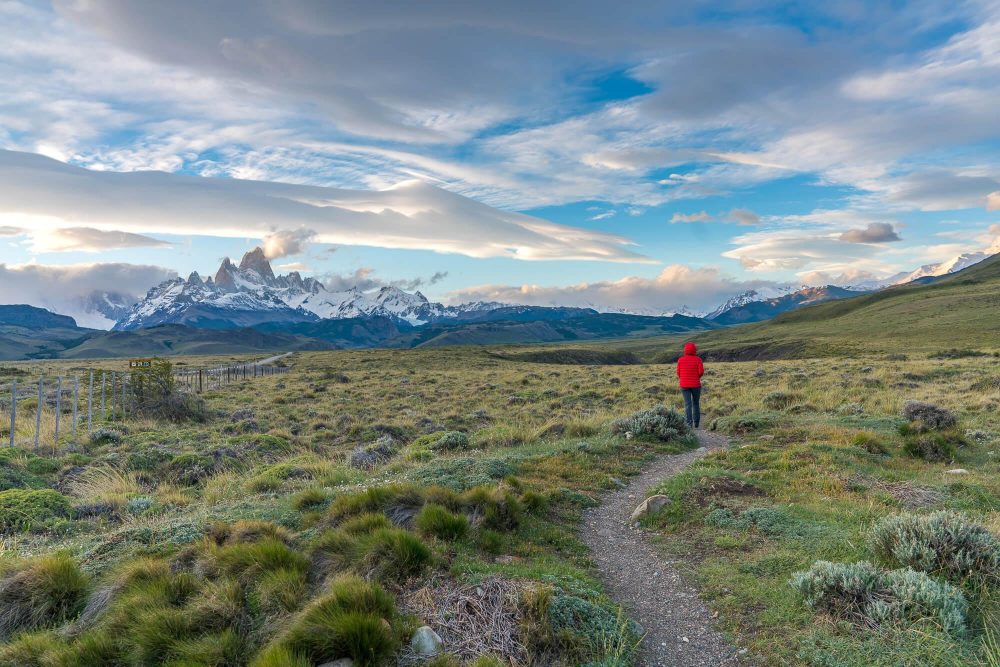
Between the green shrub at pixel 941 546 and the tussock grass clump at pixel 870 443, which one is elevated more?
the green shrub at pixel 941 546

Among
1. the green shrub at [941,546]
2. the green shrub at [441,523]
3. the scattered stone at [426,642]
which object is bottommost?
the scattered stone at [426,642]

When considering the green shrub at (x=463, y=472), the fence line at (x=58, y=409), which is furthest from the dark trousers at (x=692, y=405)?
the fence line at (x=58, y=409)

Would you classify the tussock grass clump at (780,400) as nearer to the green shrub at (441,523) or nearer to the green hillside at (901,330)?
the green shrub at (441,523)

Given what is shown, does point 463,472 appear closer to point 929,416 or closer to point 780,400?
point 929,416

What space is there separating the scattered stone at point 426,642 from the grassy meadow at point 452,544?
0.07m

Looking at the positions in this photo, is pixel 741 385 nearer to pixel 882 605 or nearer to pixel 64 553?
pixel 882 605

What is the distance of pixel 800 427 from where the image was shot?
1571 centimetres

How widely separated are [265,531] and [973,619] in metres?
7.82

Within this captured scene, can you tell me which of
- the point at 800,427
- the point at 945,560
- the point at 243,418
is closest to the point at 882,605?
the point at 945,560

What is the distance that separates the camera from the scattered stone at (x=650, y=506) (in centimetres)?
880

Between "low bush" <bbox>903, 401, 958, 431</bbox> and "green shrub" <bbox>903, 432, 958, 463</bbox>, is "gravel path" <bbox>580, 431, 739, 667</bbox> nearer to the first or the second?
"green shrub" <bbox>903, 432, 958, 463</bbox>

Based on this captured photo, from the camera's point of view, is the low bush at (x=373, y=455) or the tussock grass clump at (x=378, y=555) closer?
the tussock grass clump at (x=378, y=555)

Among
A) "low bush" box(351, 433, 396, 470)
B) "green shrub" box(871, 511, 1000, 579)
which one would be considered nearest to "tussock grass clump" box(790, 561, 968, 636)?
"green shrub" box(871, 511, 1000, 579)

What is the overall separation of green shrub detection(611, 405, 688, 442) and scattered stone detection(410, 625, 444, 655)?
36.8ft
